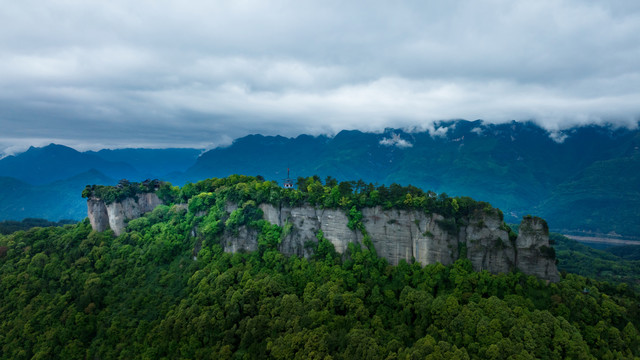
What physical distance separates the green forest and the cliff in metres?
1.48

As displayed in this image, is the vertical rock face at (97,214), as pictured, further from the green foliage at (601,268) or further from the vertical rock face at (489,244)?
the green foliage at (601,268)

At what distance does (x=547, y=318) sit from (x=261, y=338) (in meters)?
32.8

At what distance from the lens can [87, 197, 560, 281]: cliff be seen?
41.7 meters

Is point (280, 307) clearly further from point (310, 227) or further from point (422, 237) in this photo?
point (422, 237)

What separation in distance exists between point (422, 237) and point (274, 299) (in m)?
22.7

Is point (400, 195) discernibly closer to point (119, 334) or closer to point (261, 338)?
point (261, 338)

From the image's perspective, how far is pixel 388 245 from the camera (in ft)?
159

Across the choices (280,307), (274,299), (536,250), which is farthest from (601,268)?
(274,299)

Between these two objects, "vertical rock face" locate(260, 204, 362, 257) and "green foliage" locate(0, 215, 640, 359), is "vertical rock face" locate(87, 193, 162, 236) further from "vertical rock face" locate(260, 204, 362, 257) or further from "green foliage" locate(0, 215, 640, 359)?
"vertical rock face" locate(260, 204, 362, 257)

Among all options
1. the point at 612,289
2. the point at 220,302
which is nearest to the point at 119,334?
the point at 220,302

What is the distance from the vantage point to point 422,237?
46188 mm

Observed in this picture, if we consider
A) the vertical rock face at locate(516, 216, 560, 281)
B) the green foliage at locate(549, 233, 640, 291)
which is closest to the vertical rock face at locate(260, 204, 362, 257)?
the vertical rock face at locate(516, 216, 560, 281)

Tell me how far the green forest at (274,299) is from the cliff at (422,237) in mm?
1483

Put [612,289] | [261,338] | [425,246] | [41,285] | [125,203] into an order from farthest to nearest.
→ [125,203] < [41,285] < [425,246] < [612,289] < [261,338]
